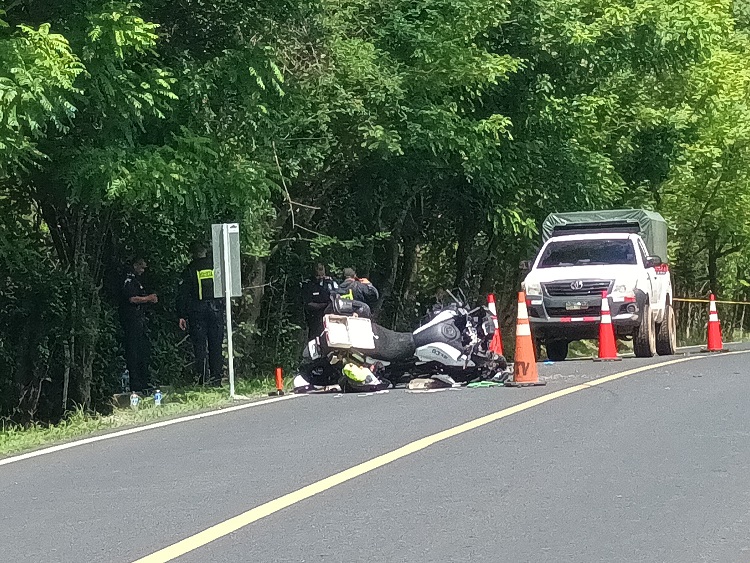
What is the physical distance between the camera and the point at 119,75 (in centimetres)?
1480

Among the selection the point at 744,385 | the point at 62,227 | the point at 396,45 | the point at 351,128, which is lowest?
the point at 744,385

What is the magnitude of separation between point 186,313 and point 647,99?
1605 cm

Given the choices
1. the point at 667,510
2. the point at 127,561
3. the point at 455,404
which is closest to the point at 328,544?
the point at 127,561

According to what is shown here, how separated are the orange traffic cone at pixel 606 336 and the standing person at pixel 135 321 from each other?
663 centimetres

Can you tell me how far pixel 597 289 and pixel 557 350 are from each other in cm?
343

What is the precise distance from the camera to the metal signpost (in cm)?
1592

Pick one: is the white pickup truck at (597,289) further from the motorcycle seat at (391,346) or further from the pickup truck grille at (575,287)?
the motorcycle seat at (391,346)

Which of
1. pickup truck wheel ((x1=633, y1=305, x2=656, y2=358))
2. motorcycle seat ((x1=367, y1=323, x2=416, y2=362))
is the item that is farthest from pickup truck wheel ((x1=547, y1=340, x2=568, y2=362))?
motorcycle seat ((x1=367, y1=323, x2=416, y2=362))

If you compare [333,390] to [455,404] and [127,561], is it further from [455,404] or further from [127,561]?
[127,561]

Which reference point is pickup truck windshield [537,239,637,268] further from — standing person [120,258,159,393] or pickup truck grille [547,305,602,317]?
standing person [120,258,159,393]

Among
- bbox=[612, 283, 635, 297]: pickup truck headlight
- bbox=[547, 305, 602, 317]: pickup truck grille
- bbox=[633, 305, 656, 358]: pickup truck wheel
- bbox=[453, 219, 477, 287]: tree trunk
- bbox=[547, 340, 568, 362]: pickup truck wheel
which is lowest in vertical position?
bbox=[547, 340, 568, 362]: pickup truck wheel

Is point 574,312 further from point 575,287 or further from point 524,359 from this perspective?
point 524,359

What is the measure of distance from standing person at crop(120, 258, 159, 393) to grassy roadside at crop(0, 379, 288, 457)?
90 cm

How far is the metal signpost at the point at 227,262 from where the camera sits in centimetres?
1592
